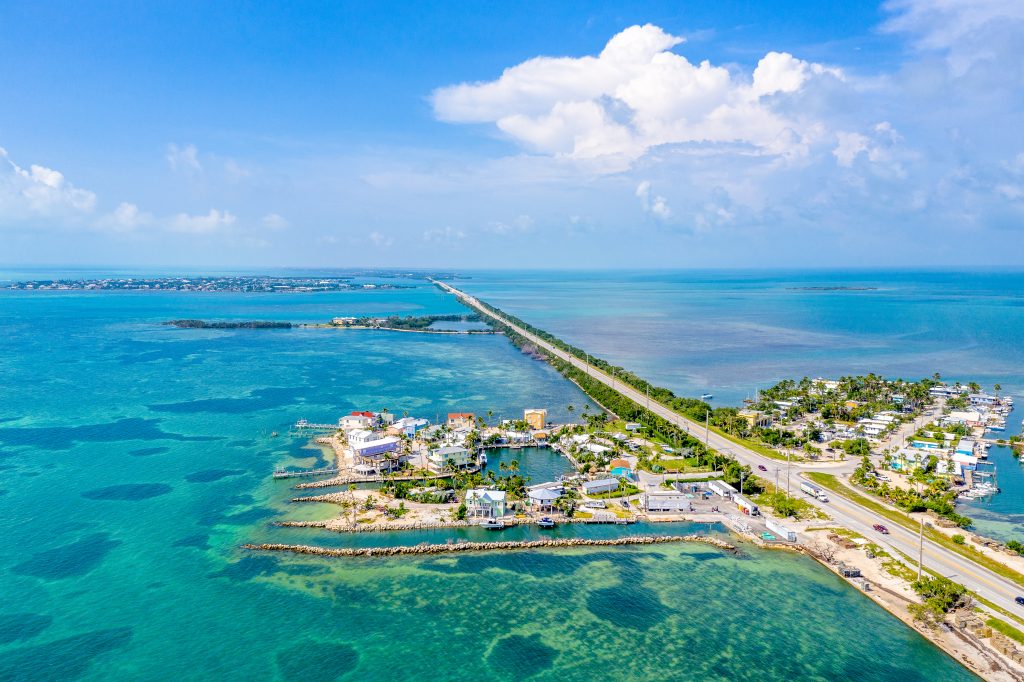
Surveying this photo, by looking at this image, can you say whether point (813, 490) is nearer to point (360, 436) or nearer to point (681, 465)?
point (681, 465)

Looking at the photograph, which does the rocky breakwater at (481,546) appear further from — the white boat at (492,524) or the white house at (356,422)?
the white house at (356,422)

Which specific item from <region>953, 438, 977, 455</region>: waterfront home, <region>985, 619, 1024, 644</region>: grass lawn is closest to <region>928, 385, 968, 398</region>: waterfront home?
<region>953, 438, 977, 455</region>: waterfront home

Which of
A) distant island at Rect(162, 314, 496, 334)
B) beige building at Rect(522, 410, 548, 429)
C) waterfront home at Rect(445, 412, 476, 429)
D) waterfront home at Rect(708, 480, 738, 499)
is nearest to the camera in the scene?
waterfront home at Rect(708, 480, 738, 499)

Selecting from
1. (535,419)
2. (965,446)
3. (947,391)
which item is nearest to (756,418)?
(965,446)

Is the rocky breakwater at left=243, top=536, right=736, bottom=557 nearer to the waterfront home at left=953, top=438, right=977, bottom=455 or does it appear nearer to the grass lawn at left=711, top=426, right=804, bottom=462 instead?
the grass lawn at left=711, top=426, right=804, bottom=462

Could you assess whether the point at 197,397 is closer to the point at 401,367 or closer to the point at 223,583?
the point at 401,367

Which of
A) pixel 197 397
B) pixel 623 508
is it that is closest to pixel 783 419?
pixel 623 508

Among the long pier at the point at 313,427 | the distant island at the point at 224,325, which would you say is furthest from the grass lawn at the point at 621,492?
the distant island at the point at 224,325
